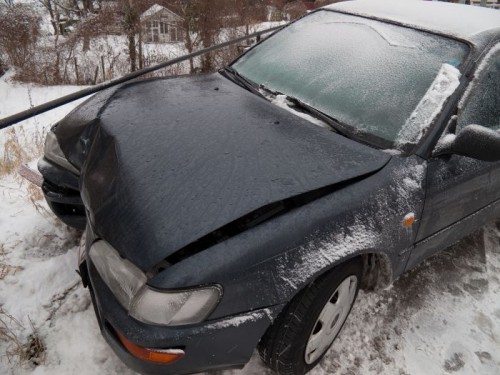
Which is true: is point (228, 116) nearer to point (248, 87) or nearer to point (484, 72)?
point (248, 87)

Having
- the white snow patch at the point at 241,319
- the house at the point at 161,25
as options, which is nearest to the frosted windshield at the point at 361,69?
the white snow patch at the point at 241,319

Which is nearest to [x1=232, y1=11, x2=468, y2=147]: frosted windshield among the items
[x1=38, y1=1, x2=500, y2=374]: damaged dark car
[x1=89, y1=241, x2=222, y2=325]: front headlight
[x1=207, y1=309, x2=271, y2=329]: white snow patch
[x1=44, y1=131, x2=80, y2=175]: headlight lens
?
[x1=38, y1=1, x2=500, y2=374]: damaged dark car

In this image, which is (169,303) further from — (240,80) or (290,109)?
(240,80)

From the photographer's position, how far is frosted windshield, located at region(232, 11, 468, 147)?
1.94 metres

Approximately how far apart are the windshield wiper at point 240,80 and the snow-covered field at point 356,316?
4.70ft

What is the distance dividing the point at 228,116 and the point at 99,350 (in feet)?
4.31

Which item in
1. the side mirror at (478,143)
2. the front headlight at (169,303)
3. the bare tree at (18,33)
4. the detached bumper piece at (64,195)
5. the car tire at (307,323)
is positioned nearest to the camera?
the front headlight at (169,303)

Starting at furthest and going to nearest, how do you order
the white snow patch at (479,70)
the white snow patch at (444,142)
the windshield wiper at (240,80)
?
the windshield wiper at (240,80), the white snow patch at (479,70), the white snow patch at (444,142)

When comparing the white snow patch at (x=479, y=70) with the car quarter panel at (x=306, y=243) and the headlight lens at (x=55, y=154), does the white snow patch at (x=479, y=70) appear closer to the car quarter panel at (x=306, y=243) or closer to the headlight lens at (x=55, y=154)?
the car quarter panel at (x=306, y=243)

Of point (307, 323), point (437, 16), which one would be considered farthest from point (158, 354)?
point (437, 16)

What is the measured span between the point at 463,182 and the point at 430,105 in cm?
46

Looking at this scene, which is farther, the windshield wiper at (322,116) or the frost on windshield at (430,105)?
the windshield wiper at (322,116)

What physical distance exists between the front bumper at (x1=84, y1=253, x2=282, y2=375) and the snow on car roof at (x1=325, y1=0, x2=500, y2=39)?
1913mm

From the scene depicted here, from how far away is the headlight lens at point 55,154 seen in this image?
2.10 metres
